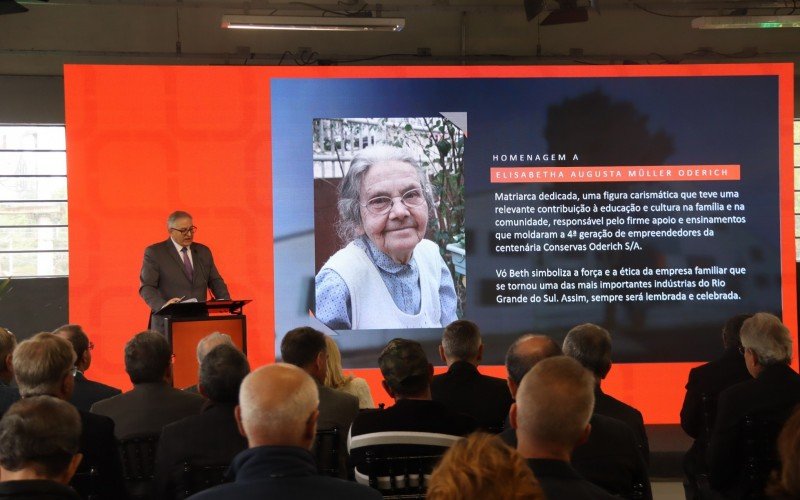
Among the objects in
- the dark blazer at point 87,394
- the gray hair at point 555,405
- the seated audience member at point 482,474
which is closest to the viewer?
the seated audience member at point 482,474

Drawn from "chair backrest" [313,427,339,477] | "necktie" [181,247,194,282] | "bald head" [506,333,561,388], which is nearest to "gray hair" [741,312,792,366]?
"bald head" [506,333,561,388]

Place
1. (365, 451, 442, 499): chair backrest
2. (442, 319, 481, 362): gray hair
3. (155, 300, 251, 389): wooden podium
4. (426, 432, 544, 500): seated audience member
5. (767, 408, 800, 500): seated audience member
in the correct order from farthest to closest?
(155, 300, 251, 389): wooden podium → (442, 319, 481, 362): gray hair → (365, 451, 442, 499): chair backrest → (767, 408, 800, 500): seated audience member → (426, 432, 544, 500): seated audience member

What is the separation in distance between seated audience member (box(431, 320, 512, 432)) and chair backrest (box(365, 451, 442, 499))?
80cm

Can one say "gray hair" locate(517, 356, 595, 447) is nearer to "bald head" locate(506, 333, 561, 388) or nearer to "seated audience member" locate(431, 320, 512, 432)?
"bald head" locate(506, 333, 561, 388)

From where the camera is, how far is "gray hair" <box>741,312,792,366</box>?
11.9 ft

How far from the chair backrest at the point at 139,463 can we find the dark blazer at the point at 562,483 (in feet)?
5.41

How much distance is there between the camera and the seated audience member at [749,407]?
3420 mm

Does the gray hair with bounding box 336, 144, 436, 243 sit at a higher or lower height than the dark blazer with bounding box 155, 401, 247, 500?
higher

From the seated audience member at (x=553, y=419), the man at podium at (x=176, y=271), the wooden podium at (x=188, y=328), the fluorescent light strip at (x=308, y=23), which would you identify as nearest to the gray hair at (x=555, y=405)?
the seated audience member at (x=553, y=419)

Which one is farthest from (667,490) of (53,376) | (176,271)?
(53,376)

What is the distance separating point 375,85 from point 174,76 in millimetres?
1653

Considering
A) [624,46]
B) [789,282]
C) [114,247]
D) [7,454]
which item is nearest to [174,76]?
[114,247]

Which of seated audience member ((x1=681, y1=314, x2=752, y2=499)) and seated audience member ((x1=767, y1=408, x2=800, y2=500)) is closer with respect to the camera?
seated audience member ((x1=767, y1=408, x2=800, y2=500))

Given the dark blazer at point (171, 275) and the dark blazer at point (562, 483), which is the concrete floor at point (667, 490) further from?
the dark blazer at point (562, 483)
